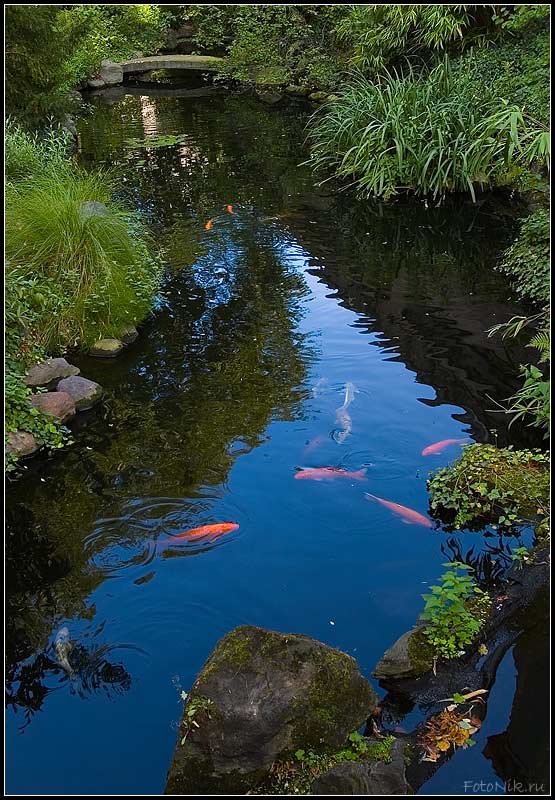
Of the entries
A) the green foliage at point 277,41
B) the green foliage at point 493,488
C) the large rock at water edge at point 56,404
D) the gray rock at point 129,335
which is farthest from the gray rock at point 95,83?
the green foliage at point 493,488

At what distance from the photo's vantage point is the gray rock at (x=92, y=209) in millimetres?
7289

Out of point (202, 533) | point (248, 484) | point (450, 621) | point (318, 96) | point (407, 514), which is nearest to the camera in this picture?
point (450, 621)

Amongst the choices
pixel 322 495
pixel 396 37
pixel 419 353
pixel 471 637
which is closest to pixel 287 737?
pixel 471 637

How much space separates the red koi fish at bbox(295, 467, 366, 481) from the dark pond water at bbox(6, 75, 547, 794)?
2.6 inches

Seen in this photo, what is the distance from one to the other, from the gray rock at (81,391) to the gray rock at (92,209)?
1.88 metres

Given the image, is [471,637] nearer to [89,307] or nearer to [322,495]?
[322,495]

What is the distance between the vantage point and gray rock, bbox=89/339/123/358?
6.99m

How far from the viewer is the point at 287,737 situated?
121 inches

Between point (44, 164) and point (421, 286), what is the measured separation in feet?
14.9

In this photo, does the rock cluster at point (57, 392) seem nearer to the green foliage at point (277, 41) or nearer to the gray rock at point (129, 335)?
the gray rock at point (129, 335)

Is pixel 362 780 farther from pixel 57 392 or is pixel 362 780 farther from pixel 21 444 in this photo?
pixel 57 392

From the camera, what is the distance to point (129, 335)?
287 inches

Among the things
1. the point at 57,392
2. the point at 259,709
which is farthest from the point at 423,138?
the point at 259,709

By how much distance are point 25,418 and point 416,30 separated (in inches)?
395
